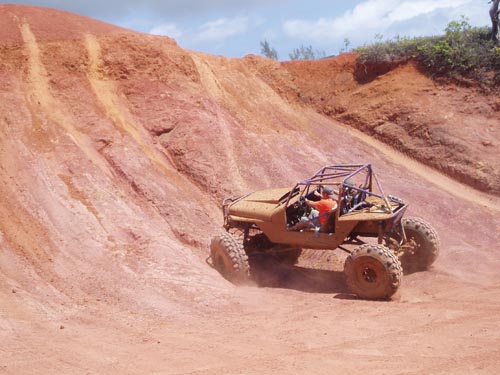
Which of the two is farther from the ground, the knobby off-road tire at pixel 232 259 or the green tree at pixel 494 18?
the green tree at pixel 494 18

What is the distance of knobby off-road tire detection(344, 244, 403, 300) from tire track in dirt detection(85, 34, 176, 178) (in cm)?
525

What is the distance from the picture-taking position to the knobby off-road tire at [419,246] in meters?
10.1

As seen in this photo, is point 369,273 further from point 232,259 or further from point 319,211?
point 232,259

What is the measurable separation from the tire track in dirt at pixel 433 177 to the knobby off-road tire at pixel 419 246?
4421mm

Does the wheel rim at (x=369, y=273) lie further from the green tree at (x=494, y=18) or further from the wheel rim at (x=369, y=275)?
the green tree at (x=494, y=18)

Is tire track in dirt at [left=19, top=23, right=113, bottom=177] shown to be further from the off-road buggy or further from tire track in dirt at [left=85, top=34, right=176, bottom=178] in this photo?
the off-road buggy

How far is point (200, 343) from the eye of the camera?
22.1ft

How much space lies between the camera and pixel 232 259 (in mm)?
9578

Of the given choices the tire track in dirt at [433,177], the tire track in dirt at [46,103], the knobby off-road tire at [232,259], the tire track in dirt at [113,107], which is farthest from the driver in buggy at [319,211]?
the tire track in dirt at [433,177]

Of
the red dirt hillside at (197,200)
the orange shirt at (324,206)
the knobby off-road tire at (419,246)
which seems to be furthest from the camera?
the knobby off-road tire at (419,246)

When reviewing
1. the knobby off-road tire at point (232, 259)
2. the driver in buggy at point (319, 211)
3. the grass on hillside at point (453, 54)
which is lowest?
the knobby off-road tire at point (232, 259)

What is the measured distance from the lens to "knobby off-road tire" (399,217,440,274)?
33.1 ft

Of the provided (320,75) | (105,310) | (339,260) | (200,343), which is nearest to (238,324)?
(200,343)

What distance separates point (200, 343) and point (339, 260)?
5214mm
